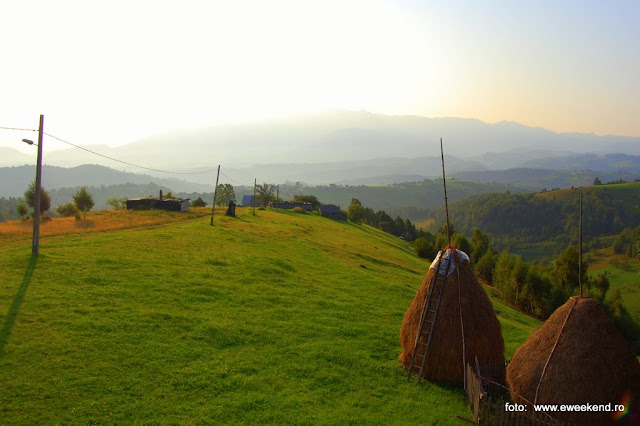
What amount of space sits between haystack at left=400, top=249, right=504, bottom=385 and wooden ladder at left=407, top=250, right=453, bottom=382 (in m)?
0.21

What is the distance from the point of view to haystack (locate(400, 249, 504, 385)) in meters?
16.9

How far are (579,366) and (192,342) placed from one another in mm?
15026

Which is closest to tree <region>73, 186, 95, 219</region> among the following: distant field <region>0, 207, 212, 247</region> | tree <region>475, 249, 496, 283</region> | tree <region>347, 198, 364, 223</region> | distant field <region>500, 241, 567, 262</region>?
distant field <region>0, 207, 212, 247</region>

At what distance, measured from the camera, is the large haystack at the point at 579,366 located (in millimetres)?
13211

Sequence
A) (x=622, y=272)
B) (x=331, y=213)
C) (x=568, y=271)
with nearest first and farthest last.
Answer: (x=568, y=271) < (x=331, y=213) < (x=622, y=272)

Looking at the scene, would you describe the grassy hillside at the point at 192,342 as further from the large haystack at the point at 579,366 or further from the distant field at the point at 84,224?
the distant field at the point at 84,224

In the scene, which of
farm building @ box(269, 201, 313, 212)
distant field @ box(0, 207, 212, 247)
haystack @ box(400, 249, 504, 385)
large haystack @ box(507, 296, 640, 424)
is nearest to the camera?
large haystack @ box(507, 296, 640, 424)

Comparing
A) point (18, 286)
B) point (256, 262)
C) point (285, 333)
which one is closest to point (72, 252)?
point (18, 286)

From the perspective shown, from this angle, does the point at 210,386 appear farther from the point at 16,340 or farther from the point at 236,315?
the point at 16,340

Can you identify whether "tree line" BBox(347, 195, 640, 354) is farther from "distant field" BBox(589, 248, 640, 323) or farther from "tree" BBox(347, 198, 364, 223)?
"tree" BBox(347, 198, 364, 223)

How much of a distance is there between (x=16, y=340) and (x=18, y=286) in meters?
6.10

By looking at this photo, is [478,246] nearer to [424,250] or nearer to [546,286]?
[424,250]

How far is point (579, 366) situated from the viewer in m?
13.6

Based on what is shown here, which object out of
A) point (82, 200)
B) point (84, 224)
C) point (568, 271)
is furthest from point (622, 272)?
point (82, 200)
